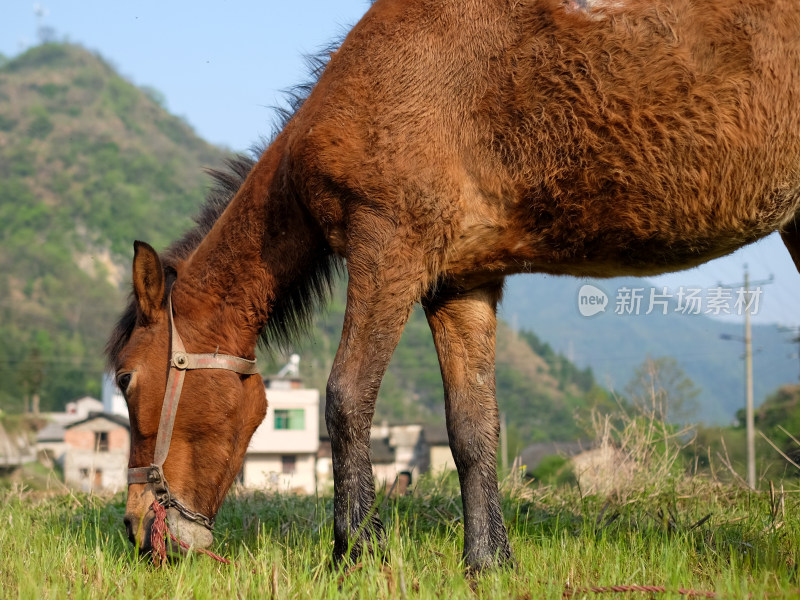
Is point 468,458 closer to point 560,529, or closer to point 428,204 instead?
point 560,529

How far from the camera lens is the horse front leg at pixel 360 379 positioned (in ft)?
12.0

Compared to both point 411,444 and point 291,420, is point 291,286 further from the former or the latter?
point 411,444

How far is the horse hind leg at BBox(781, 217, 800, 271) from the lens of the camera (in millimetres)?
3873

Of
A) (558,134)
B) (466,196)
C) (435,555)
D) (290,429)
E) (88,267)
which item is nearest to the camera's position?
(558,134)

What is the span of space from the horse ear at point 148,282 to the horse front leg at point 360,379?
1291 millimetres

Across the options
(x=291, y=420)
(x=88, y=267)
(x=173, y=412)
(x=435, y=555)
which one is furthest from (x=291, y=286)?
(x=88, y=267)

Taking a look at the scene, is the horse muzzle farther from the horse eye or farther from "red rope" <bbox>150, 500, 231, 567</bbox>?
the horse eye

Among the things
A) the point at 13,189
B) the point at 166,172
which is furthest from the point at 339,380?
the point at 166,172

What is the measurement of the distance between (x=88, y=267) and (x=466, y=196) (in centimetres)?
15250

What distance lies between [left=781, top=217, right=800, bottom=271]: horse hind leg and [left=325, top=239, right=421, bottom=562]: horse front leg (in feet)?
6.25

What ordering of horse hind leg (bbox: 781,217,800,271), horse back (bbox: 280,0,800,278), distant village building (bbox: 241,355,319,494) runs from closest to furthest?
1. horse back (bbox: 280,0,800,278)
2. horse hind leg (bbox: 781,217,800,271)
3. distant village building (bbox: 241,355,319,494)

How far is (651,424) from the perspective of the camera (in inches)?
260

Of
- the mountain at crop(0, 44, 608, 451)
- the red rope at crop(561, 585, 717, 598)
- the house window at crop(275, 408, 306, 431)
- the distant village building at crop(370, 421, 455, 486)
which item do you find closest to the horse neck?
the red rope at crop(561, 585, 717, 598)

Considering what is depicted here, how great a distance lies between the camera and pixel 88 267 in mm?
144250
